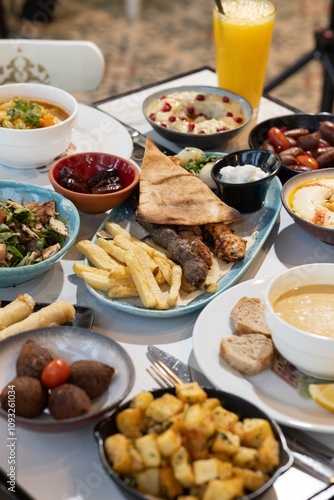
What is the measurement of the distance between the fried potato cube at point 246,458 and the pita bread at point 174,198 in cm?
76

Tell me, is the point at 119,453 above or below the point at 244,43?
below

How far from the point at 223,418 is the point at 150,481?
0.17 meters

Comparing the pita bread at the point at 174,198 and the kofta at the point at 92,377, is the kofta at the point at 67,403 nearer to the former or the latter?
the kofta at the point at 92,377

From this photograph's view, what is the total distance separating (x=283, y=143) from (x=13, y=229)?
36.1 inches

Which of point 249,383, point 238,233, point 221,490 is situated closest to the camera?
point 221,490

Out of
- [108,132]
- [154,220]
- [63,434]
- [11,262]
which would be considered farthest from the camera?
[108,132]

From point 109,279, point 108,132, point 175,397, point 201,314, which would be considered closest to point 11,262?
point 109,279

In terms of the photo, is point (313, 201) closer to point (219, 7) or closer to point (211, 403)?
point (211, 403)

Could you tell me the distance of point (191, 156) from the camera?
6.66 ft

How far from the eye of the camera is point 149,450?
3.46 feet

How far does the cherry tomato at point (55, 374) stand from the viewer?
3.94 feet

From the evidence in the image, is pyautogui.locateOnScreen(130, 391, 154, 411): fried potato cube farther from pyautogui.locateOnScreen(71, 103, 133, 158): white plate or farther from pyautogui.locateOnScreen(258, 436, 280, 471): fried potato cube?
pyautogui.locateOnScreen(71, 103, 133, 158): white plate

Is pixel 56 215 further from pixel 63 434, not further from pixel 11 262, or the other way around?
pixel 63 434

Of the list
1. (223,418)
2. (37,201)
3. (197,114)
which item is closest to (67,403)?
(223,418)
